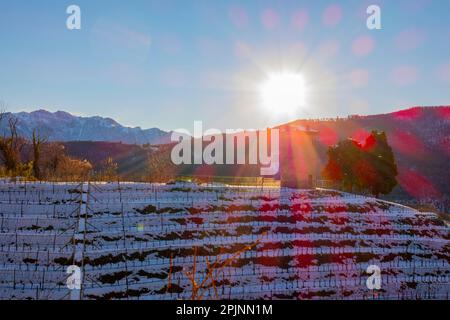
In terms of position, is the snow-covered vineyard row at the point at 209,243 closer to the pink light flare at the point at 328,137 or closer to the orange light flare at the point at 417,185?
the orange light flare at the point at 417,185

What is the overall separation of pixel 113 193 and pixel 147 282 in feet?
36.9

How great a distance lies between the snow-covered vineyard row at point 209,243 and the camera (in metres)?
29.4

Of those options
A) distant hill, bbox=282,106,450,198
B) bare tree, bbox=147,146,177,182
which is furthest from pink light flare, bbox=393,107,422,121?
bare tree, bbox=147,146,177,182

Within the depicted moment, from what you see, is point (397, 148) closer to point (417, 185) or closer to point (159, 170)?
point (417, 185)

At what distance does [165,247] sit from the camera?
1289 inches

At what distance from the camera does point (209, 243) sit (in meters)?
33.6

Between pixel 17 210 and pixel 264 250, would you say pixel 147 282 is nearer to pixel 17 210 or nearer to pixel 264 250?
pixel 264 250

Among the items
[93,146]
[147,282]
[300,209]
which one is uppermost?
[93,146]

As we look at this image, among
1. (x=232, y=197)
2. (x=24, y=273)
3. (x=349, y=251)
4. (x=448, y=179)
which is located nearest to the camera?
(x=24, y=273)

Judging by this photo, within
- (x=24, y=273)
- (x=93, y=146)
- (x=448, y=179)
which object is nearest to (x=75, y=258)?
(x=24, y=273)

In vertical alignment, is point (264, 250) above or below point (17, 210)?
below

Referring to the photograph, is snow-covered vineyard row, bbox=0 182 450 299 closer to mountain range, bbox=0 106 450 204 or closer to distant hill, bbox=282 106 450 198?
mountain range, bbox=0 106 450 204

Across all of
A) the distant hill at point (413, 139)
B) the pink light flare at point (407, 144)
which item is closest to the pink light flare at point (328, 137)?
the distant hill at point (413, 139)

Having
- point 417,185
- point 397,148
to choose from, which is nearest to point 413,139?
point 397,148
